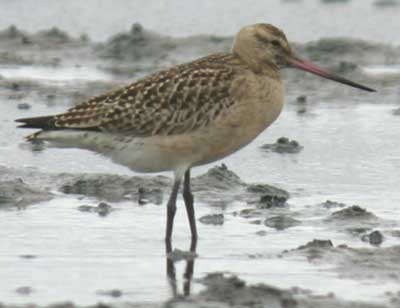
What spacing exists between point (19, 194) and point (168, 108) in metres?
1.72

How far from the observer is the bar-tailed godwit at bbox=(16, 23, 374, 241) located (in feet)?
37.4

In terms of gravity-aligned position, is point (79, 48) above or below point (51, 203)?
above

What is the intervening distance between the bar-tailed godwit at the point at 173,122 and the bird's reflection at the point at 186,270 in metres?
0.25

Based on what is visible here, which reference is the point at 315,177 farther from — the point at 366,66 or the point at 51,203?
the point at 366,66

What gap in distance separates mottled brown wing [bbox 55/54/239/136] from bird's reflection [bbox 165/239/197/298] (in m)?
0.90

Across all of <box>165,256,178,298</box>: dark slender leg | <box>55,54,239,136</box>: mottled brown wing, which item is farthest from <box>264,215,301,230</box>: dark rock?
<box>165,256,178,298</box>: dark slender leg

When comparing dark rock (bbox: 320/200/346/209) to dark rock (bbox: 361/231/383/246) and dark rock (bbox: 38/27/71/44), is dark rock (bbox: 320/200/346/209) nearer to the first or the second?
dark rock (bbox: 361/231/383/246)

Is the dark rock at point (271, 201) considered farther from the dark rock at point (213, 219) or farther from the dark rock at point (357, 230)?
the dark rock at point (357, 230)

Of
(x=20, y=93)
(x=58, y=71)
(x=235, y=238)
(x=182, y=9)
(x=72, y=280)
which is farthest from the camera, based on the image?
(x=182, y=9)

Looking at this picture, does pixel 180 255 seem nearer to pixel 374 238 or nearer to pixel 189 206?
pixel 189 206

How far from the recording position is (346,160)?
1415 centimetres

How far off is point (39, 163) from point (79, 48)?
5.78 metres

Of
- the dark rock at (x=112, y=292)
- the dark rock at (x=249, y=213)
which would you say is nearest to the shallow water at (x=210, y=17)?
the dark rock at (x=249, y=213)

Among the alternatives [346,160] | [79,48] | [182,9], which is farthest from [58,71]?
[346,160]
